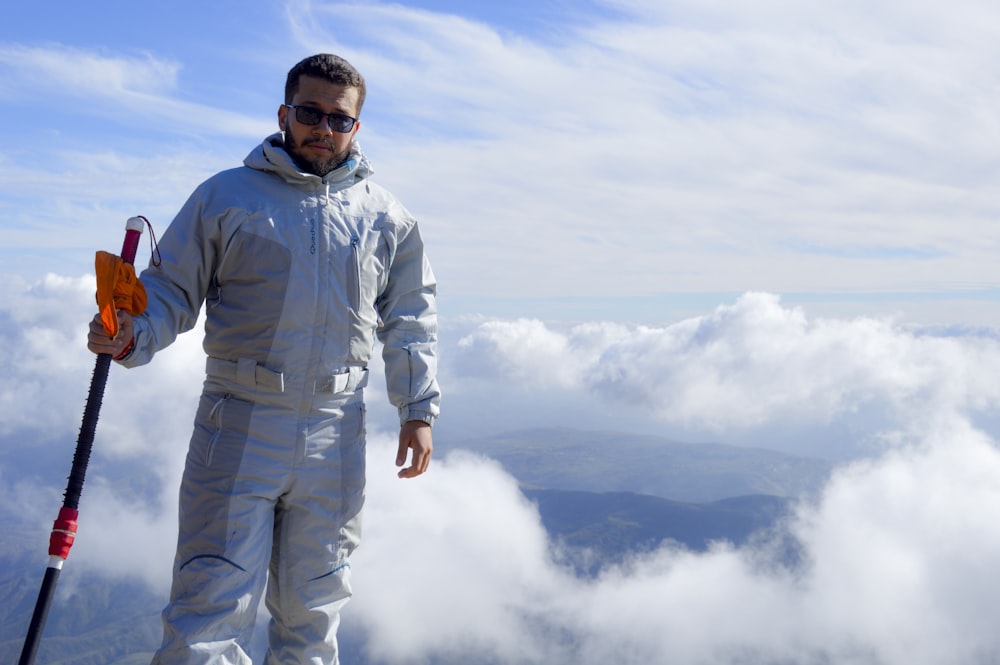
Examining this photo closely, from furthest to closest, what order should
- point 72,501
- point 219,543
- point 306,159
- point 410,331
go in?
1. point 410,331
2. point 306,159
3. point 219,543
4. point 72,501

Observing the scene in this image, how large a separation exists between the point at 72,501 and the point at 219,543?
2.44 ft

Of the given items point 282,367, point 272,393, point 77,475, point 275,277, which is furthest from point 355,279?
point 77,475

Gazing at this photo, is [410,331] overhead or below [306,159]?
below

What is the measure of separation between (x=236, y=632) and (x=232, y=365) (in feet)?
4.60

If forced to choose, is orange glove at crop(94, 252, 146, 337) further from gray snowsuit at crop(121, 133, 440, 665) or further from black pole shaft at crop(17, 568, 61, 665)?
black pole shaft at crop(17, 568, 61, 665)

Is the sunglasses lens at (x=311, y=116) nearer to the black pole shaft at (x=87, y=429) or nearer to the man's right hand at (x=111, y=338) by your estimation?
the man's right hand at (x=111, y=338)

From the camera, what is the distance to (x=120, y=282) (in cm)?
402

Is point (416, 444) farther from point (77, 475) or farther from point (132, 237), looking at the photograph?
point (132, 237)

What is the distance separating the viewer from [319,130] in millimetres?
4715

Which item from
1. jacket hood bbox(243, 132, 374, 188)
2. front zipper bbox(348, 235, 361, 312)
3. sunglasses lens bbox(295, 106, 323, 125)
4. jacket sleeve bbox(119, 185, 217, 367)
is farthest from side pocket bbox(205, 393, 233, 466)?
sunglasses lens bbox(295, 106, 323, 125)

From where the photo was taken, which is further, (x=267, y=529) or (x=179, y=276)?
(x=267, y=529)

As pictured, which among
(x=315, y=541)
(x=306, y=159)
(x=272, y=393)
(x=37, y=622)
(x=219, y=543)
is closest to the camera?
(x=37, y=622)

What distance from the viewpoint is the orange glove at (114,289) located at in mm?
3908

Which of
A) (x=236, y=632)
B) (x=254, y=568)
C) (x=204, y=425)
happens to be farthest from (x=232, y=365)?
(x=236, y=632)
